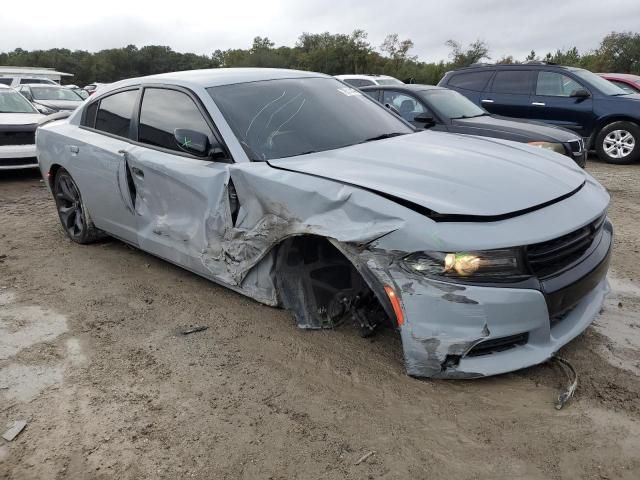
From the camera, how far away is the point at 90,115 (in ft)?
15.8

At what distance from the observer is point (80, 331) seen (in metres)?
3.48

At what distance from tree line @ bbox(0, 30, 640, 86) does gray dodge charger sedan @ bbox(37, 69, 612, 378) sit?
9047 millimetres

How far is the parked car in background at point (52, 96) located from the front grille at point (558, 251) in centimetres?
1582

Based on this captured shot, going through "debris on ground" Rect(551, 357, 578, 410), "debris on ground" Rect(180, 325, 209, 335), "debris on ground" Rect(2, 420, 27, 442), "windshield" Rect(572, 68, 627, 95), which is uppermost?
"windshield" Rect(572, 68, 627, 95)

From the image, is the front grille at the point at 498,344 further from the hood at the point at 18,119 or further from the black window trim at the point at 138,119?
the hood at the point at 18,119

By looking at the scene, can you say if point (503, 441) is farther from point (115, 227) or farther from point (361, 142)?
point (115, 227)

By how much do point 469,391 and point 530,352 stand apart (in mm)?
351

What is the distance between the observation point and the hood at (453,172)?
2590 millimetres

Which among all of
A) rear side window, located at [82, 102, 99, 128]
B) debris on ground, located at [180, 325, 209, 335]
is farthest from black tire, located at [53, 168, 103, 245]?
debris on ground, located at [180, 325, 209, 335]

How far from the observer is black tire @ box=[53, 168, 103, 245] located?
4969 mm

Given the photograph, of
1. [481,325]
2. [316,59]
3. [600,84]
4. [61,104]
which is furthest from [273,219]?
[316,59]

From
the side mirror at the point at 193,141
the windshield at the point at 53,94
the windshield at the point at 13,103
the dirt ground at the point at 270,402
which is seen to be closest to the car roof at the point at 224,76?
the side mirror at the point at 193,141

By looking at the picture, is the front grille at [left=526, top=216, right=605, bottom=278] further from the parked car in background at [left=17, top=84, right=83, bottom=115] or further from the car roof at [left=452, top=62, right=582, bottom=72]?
the parked car in background at [left=17, top=84, right=83, bottom=115]

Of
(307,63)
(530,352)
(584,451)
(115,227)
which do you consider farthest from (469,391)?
(307,63)
